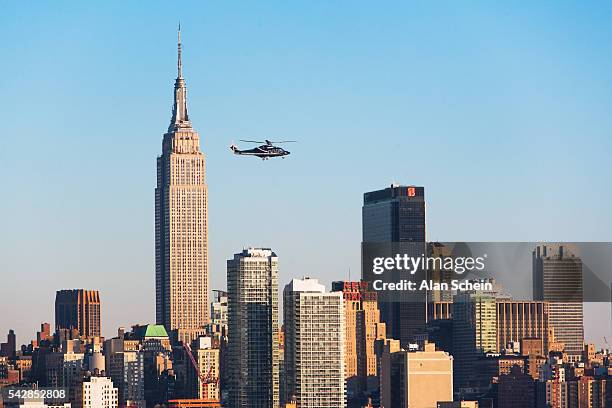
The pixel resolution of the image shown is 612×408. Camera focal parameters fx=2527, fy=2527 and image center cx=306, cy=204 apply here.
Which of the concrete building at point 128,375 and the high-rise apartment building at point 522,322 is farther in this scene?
the high-rise apartment building at point 522,322

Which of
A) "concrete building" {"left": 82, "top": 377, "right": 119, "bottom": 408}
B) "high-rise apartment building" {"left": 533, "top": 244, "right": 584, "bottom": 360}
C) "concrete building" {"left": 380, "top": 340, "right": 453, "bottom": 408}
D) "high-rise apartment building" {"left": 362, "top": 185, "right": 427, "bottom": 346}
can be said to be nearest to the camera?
"high-rise apartment building" {"left": 533, "top": 244, "right": 584, "bottom": 360}

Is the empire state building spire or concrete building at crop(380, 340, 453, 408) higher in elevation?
the empire state building spire

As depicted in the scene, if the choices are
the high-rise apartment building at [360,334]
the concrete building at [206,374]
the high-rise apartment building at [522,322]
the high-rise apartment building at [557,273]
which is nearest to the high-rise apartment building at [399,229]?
the high-rise apartment building at [360,334]

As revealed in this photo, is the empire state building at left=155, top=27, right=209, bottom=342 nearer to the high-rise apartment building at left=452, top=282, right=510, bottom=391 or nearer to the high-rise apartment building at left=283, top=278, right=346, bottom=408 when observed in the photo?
the high-rise apartment building at left=452, top=282, right=510, bottom=391

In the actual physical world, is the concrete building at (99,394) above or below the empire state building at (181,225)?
below

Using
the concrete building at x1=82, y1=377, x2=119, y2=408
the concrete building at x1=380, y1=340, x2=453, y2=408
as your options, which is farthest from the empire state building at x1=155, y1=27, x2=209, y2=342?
the concrete building at x1=380, y1=340, x2=453, y2=408

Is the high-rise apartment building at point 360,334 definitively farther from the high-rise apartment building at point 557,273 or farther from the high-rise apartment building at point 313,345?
the high-rise apartment building at point 557,273

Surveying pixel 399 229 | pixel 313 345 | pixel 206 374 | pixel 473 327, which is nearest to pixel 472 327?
pixel 473 327
